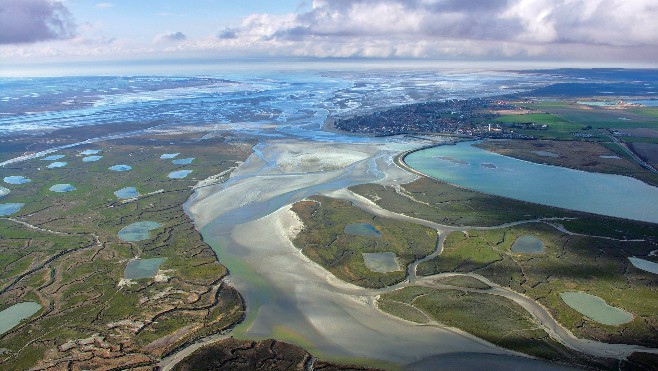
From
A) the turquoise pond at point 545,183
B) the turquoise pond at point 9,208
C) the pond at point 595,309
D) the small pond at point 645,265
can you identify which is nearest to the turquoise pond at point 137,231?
the turquoise pond at point 9,208

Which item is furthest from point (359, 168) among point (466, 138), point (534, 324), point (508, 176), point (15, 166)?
point (15, 166)

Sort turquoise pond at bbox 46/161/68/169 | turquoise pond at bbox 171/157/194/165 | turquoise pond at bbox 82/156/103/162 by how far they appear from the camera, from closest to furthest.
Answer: turquoise pond at bbox 46/161/68/169
turquoise pond at bbox 171/157/194/165
turquoise pond at bbox 82/156/103/162

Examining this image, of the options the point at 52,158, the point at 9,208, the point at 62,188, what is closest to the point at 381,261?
the point at 9,208

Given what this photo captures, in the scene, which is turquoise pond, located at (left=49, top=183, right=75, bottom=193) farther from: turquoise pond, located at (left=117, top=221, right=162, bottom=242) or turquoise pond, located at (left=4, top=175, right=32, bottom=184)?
turquoise pond, located at (left=117, top=221, right=162, bottom=242)

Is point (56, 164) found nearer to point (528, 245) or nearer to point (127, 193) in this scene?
point (127, 193)

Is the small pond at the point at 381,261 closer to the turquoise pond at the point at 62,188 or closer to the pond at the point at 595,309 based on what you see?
the pond at the point at 595,309

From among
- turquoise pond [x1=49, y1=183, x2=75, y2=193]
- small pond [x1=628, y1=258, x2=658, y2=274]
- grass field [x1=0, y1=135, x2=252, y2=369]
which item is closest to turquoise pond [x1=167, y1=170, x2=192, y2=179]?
grass field [x1=0, y1=135, x2=252, y2=369]

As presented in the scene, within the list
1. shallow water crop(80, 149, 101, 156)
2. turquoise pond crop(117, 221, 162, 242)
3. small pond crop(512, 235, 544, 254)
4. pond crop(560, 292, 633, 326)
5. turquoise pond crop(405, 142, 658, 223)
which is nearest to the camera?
pond crop(560, 292, 633, 326)
